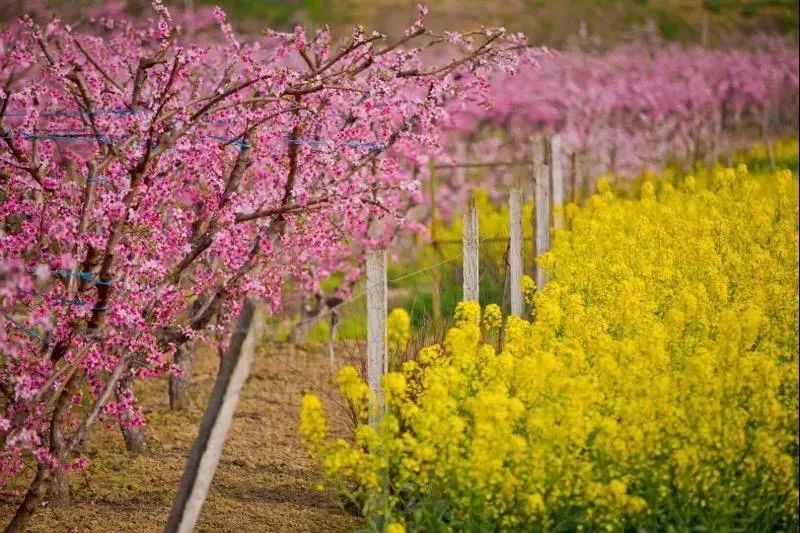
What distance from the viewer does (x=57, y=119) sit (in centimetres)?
934

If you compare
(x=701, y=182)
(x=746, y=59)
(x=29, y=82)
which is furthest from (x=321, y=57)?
(x=746, y=59)

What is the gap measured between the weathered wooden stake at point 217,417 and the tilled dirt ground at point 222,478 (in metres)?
1.32

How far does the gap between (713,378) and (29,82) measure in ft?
15.5

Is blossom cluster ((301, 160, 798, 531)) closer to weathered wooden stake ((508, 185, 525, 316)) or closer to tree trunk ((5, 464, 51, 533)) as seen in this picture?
tree trunk ((5, 464, 51, 533))

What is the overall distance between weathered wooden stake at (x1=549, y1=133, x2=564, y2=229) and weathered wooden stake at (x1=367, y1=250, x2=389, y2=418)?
247 inches

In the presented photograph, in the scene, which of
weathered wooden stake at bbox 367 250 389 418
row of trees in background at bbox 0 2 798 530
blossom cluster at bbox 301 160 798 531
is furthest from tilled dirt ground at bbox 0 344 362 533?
blossom cluster at bbox 301 160 798 531

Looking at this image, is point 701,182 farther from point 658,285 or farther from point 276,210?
point 276,210

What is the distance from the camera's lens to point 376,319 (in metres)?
6.46

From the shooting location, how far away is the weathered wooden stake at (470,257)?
314 inches

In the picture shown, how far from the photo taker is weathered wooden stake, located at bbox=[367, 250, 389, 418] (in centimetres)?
639

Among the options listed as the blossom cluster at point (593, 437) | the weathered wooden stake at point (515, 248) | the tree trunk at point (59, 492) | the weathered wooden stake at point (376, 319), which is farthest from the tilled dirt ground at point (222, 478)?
the weathered wooden stake at point (515, 248)

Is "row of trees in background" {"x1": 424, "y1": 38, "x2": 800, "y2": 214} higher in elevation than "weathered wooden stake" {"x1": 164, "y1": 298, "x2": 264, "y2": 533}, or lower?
higher

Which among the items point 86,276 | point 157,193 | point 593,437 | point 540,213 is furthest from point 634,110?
point 86,276

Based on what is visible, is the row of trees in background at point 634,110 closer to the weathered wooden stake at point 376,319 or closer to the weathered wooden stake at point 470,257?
the weathered wooden stake at point 470,257
